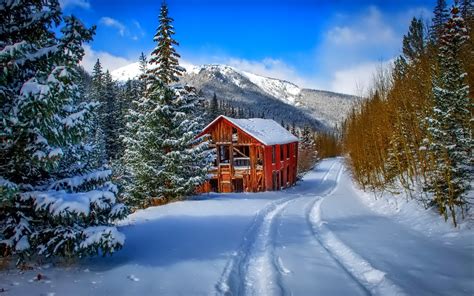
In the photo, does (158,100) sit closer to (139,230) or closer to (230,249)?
(139,230)

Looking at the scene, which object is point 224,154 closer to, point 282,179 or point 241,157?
point 241,157

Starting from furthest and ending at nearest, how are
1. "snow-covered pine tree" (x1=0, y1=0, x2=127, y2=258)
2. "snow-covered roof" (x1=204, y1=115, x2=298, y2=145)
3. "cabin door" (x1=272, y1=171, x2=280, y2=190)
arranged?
"cabin door" (x1=272, y1=171, x2=280, y2=190), "snow-covered roof" (x1=204, y1=115, x2=298, y2=145), "snow-covered pine tree" (x1=0, y1=0, x2=127, y2=258)

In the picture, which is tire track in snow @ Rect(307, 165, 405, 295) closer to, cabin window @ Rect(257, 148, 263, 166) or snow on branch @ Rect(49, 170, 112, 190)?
snow on branch @ Rect(49, 170, 112, 190)

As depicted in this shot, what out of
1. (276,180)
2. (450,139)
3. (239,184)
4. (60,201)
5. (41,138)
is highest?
(450,139)

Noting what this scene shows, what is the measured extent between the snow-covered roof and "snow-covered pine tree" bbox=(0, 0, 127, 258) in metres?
24.4

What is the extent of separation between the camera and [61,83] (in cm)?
611

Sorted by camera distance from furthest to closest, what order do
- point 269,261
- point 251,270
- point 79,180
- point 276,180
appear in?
point 276,180 < point 269,261 < point 251,270 < point 79,180

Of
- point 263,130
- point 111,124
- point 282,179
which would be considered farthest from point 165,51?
point 111,124

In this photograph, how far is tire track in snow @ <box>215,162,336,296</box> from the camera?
6.57 meters

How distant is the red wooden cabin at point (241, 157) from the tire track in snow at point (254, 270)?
20253 millimetres

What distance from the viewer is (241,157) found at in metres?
33.0

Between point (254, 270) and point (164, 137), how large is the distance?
12983 mm

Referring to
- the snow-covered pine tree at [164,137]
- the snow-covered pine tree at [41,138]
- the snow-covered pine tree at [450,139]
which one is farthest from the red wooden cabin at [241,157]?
the snow-covered pine tree at [41,138]

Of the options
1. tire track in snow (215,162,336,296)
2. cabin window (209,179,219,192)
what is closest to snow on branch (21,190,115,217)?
tire track in snow (215,162,336,296)
